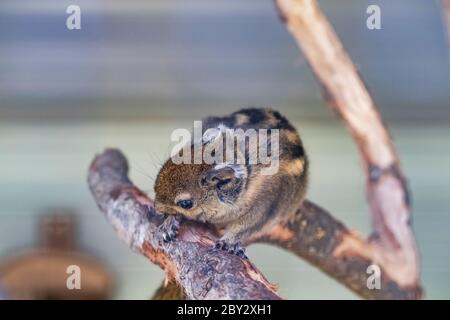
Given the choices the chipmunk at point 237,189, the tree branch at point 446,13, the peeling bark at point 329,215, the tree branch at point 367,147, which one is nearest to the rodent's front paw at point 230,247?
the chipmunk at point 237,189

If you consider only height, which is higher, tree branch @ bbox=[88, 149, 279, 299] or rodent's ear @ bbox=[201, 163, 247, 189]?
rodent's ear @ bbox=[201, 163, 247, 189]

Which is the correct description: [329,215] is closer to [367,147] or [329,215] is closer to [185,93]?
[367,147]

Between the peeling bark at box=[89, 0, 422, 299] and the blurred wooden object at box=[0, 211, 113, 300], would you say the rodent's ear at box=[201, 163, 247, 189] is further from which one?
the blurred wooden object at box=[0, 211, 113, 300]

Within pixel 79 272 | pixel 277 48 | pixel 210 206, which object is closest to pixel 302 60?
pixel 277 48

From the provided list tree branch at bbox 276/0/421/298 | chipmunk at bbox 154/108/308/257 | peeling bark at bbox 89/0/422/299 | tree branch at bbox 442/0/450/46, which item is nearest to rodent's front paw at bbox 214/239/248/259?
chipmunk at bbox 154/108/308/257

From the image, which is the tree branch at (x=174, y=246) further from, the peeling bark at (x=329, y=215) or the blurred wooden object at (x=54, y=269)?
the blurred wooden object at (x=54, y=269)
